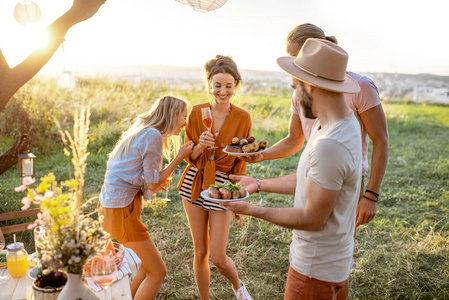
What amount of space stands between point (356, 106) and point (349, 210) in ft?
2.71

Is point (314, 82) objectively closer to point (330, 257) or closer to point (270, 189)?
point (330, 257)

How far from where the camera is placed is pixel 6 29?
4664mm

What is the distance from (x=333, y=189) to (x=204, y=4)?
333 cm

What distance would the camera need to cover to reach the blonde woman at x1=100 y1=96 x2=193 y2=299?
243 centimetres

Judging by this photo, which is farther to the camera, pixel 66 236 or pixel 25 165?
pixel 25 165

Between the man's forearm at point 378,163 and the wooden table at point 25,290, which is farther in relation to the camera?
the man's forearm at point 378,163

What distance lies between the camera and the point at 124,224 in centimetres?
245

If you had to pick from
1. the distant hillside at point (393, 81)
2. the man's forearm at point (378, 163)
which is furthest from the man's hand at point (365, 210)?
the distant hillside at point (393, 81)

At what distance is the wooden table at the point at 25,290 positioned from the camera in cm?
187

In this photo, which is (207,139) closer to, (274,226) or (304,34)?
(304,34)

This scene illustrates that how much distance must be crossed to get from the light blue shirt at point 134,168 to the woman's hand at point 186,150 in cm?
26

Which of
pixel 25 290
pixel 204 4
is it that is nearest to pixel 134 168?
pixel 25 290

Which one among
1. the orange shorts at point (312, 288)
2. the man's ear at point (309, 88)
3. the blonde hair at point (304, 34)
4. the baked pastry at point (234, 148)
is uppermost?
the blonde hair at point (304, 34)

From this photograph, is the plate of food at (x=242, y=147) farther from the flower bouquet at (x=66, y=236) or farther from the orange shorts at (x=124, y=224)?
the flower bouquet at (x=66, y=236)
